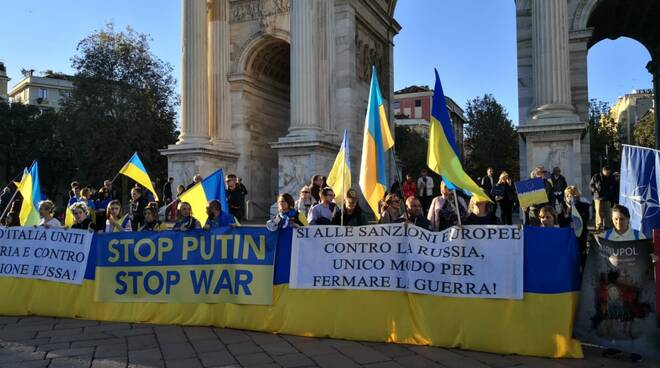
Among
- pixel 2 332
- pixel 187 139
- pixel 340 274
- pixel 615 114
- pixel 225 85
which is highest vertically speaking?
pixel 615 114

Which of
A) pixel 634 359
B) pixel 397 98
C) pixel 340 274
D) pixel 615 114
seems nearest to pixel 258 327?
pixel 340 274

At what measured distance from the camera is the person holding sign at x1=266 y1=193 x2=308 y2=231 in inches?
270

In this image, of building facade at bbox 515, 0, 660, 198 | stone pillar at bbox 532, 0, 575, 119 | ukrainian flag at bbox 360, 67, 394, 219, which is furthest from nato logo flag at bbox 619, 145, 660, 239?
stone pillar at bbox 532, 0, 575, 119

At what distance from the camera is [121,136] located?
3316 cm

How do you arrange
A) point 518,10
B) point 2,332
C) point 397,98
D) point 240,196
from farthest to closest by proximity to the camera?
point 397,98 < point 518,10 < point 240,196 < point 2,332

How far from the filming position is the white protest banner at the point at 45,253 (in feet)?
25.3

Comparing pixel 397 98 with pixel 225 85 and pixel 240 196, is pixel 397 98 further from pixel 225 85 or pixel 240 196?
pixel 240 196

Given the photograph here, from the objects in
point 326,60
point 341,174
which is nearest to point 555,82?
point 326,60

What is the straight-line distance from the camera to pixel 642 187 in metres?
6.24

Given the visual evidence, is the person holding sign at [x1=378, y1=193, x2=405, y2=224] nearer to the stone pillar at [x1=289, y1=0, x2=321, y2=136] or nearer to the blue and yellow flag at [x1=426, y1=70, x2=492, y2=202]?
the blue and yellow flag at [x1=426, y1=70, x2=492, y2=202]

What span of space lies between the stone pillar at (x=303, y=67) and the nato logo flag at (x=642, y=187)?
12.4 m

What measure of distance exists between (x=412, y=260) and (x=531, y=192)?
1.98 meters

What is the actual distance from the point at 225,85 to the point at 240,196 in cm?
959

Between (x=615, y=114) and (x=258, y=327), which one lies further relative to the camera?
(x=615, y=114)
